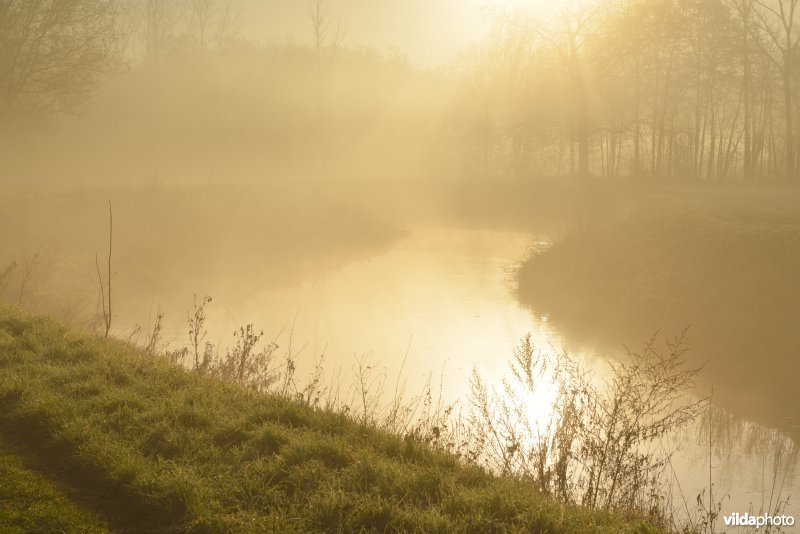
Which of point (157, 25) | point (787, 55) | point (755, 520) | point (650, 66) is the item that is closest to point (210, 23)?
point (157, 25)

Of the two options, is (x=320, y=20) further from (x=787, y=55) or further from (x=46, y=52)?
(x=787, y=55)

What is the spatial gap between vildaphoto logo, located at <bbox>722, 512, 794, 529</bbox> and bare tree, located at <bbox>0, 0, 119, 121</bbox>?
26.3 metres

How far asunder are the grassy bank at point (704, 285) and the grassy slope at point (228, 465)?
31.1ft

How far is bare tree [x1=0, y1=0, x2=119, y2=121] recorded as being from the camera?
25.2 metres

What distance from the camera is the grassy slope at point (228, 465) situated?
17.3 feet

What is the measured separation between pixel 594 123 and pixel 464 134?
20549mm

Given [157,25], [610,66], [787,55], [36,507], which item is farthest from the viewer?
[157,25]

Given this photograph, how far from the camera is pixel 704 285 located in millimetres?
19578

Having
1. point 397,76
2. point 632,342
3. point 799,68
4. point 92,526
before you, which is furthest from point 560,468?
point 397,76

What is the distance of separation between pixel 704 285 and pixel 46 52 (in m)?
24.4

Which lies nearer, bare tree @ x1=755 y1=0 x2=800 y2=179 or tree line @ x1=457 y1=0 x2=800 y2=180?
bare tree @ x1=755 y1=0 x2=800 y2=179

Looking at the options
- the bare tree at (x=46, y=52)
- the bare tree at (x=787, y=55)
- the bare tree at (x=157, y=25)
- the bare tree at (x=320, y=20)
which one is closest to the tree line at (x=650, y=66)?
the bare tree at (x=787, y=55)

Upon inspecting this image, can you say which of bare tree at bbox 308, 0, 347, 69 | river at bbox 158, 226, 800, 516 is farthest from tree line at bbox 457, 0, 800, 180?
bare tree at bbox 308, 0, 347, 69

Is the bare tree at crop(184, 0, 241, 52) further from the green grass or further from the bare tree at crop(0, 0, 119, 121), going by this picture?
the green grass
